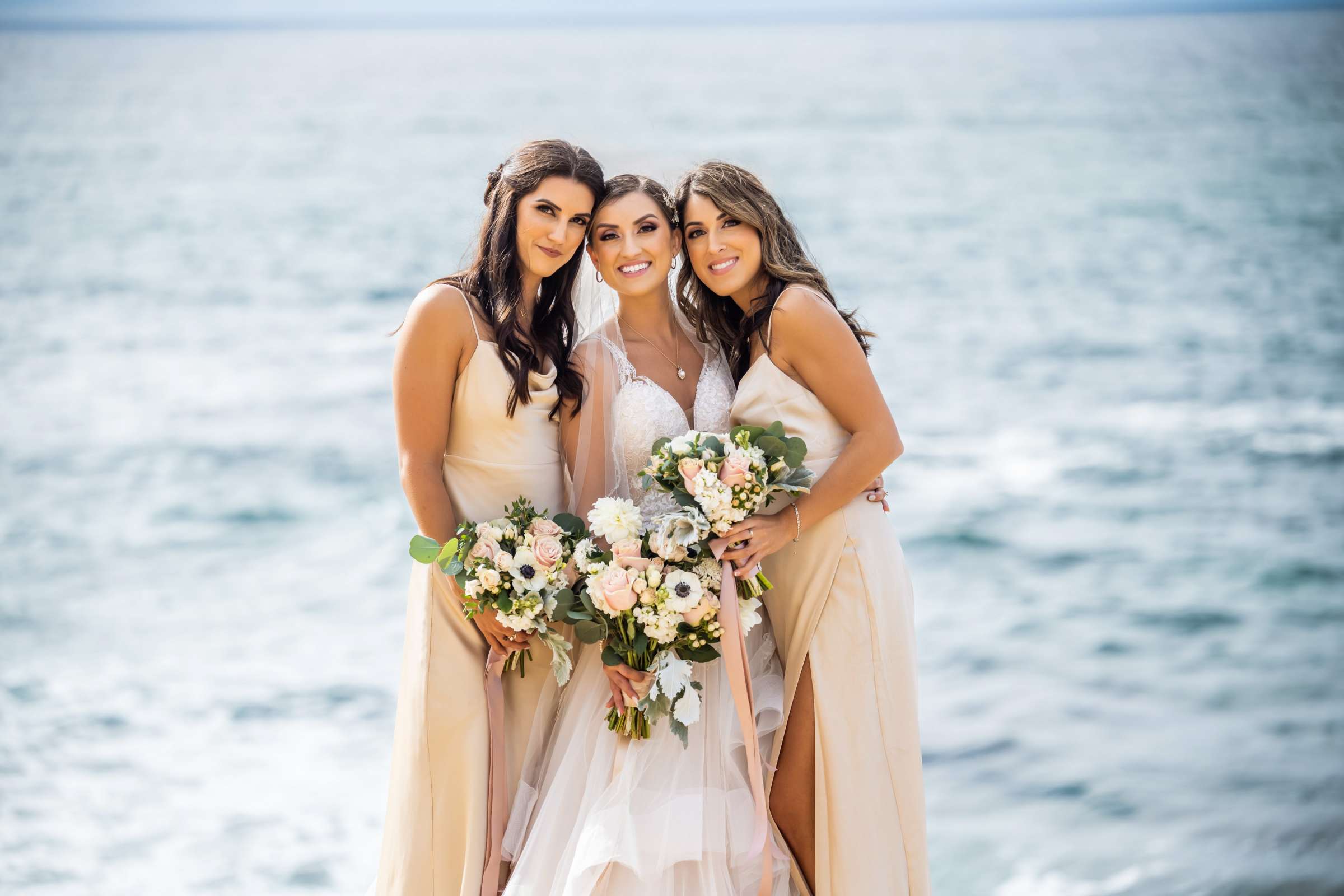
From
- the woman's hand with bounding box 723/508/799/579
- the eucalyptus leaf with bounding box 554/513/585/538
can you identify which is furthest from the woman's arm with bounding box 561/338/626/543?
the woman's hand with bounding box 723/508/799/579

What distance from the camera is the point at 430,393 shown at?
4148 millimetres

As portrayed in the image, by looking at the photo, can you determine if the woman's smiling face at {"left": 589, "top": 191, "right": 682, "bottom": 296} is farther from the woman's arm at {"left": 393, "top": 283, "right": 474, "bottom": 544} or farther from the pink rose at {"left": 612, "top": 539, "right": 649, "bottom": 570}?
the pink rose at {"left": 612, "top": 539, "right": 649, "bottom": 570}

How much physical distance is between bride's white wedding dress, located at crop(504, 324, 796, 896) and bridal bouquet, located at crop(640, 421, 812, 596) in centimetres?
39

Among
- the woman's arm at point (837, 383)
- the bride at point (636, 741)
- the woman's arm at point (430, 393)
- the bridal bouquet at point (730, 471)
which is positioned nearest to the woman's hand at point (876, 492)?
the woman's arm at point (837, 383)

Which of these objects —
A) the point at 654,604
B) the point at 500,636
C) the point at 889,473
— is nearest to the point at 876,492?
the point at 654,604

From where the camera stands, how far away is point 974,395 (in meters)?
19.2

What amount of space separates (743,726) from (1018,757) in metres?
5.68

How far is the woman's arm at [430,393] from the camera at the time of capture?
163 inches

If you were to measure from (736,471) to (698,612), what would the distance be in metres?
0.45

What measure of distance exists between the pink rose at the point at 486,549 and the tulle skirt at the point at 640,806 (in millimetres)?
624

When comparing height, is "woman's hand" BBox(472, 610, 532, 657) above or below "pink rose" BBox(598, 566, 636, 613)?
below

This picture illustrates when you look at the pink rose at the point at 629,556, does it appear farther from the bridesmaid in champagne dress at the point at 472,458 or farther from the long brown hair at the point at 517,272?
the long brown hair at the point at 517,272

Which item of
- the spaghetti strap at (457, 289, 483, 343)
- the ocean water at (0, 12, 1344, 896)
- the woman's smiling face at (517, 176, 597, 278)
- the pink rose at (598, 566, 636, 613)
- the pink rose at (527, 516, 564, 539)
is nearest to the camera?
the pink rose at (598, 566, 636, 613)

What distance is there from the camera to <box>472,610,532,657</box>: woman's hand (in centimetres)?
399
